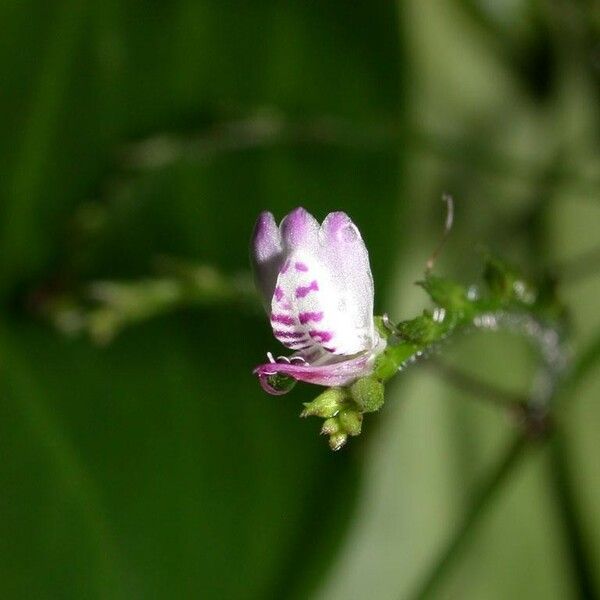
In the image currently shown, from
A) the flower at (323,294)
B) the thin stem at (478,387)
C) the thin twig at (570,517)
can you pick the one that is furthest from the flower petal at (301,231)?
the thin twig at (570,517)

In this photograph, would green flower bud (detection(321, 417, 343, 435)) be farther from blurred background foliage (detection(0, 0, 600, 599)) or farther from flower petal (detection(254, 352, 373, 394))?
blurred background foliage (detection(0, 0, 600, 599))

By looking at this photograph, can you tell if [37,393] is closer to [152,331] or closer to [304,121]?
[152,331]

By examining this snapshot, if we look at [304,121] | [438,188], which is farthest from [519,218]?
[304,121]

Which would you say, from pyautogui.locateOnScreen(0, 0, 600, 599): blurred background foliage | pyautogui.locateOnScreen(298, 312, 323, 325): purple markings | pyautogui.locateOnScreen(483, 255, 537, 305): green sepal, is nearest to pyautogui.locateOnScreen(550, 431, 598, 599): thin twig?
pyautogui.locateOnScreen(0, 0, 600, 599): blurred background foliage

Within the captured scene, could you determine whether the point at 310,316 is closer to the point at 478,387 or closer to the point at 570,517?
the point at 478,387

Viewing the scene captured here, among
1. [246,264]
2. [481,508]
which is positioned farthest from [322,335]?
[246,264]

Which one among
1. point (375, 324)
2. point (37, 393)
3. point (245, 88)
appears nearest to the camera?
point (375, 324)
